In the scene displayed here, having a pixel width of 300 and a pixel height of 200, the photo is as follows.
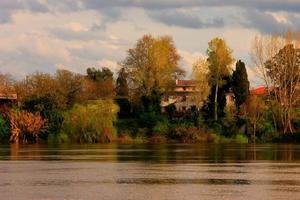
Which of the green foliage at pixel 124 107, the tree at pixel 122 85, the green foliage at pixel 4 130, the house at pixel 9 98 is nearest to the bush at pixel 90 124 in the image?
the green foliage at pixel 4 130

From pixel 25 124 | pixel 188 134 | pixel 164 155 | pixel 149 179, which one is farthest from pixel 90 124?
pixel 149 179

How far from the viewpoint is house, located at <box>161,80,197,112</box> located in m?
115

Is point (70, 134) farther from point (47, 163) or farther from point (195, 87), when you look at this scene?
point (47, 163)

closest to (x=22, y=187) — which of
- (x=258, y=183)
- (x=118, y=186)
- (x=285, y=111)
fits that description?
(x=118, y=186)

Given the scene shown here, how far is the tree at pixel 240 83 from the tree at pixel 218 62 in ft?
8.00

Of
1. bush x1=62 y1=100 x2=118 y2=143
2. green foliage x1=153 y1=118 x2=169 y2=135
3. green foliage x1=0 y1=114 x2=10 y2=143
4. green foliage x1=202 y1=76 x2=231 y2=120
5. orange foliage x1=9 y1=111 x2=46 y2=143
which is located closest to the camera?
bush x1=62 y1=100 x2=118 y2=143

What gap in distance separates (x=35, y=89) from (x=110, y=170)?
6815 centimetres

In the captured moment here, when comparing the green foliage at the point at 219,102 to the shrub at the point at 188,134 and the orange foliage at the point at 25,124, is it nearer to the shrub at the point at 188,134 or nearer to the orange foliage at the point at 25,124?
the shrub at the point at 188,134

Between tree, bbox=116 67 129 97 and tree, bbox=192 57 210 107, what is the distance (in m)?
15.4

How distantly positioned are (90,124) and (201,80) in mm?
19843

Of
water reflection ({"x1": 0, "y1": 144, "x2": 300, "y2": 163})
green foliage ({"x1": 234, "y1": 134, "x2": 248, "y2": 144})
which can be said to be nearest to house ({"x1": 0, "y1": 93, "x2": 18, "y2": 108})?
green foliage ({"x1": 234, "y1": 134, "x2": 248, "y2": 144})

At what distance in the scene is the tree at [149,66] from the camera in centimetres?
11469

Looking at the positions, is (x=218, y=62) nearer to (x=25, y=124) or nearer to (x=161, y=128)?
(x=161, y=128)

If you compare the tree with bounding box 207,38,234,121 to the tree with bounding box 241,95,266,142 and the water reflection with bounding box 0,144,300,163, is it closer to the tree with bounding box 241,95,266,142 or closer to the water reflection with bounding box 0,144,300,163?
the tree with bounding box 241,95,266,142
